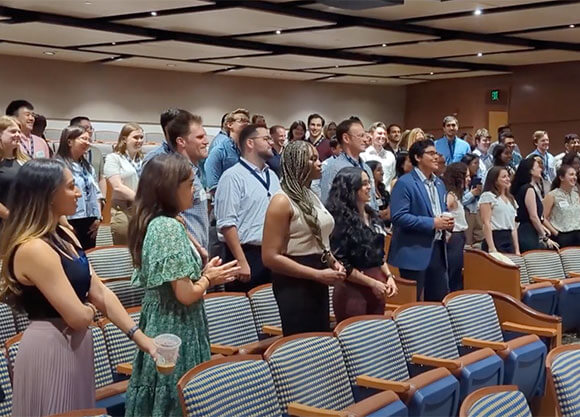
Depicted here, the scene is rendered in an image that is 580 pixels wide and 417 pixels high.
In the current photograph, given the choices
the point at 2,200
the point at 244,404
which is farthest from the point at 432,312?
the point at 2,200

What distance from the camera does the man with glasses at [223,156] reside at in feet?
16.9

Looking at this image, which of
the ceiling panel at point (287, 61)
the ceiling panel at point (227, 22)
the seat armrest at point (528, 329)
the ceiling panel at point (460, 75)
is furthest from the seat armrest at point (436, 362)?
the ceiling panel at point (460, 75)

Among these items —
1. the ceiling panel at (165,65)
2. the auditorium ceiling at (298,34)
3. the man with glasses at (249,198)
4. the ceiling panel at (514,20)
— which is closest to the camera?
the man with glasses at (249,198)

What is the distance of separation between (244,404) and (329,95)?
49.0 ft

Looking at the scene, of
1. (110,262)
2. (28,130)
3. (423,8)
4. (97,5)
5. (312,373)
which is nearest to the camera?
(312,373)

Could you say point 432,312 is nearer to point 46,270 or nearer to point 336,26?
point 46,270

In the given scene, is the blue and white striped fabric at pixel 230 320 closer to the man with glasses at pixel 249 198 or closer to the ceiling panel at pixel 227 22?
the man with glasses at pixel 249 198

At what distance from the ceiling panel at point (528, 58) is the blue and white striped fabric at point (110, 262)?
31.5 ft

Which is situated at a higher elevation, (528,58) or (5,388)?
(528,58)

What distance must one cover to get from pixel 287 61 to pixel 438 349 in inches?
398

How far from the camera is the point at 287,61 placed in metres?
13.3

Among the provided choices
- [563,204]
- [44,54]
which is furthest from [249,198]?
[44,54]

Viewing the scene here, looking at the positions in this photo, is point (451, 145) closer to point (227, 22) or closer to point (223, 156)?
point (227, 22)

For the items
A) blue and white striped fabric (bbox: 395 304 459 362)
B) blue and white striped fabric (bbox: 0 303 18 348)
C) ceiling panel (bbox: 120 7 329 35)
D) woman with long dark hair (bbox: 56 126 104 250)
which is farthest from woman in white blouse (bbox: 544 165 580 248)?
blue and white striped fabric (bbox: 0 303 18 348)
